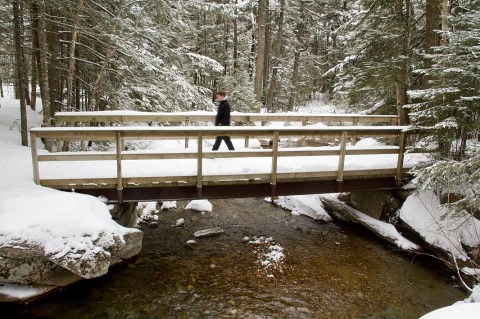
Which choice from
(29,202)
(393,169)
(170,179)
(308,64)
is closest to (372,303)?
(393,169)

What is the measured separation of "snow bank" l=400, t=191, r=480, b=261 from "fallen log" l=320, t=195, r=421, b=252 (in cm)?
46

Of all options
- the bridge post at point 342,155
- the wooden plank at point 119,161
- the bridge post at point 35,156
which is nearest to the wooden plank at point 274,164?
the bridge post at point 342,155

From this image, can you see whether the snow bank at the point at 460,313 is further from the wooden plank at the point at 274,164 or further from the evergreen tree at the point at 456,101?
the wooden plank at the point at 274,164

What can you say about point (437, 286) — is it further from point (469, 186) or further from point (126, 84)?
point (126, 84)

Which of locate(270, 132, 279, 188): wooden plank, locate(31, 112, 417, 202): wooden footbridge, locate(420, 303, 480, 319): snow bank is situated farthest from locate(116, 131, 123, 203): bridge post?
locate(420, 303, 480, 319): snow bank

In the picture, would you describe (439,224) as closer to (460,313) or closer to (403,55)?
(460,313)

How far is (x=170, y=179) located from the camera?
23.7ft

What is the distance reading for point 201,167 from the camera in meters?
7.24

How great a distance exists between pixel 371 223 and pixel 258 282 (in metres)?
4.32

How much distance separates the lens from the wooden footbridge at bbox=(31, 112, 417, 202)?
22.2 ft

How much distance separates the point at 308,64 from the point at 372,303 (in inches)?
1164

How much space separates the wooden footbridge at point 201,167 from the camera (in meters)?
6.75

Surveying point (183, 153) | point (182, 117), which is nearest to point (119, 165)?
point (183, 153)

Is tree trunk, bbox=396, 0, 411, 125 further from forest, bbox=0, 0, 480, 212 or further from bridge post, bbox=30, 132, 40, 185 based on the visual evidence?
bridge post, bbox=30, 132, 40, 185
